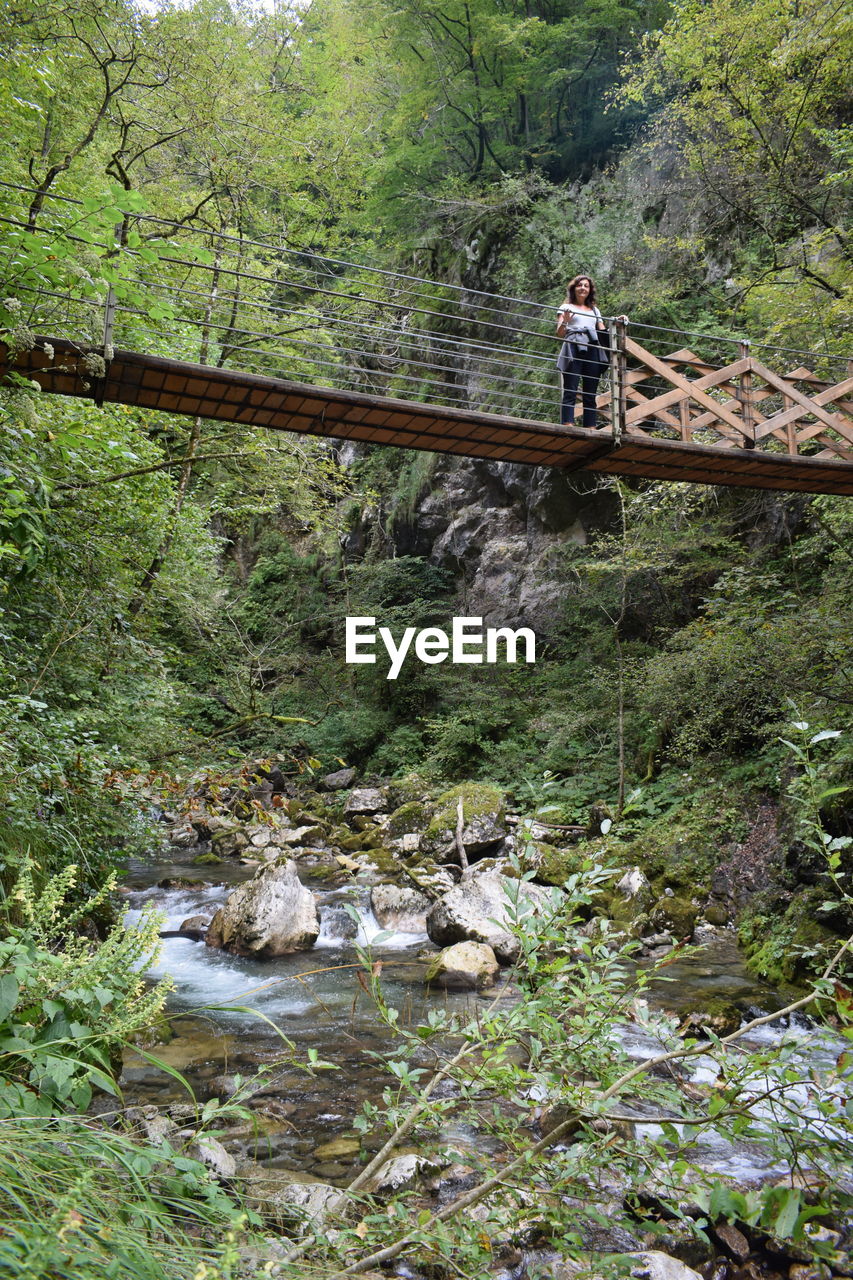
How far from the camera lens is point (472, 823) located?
10.5 meters

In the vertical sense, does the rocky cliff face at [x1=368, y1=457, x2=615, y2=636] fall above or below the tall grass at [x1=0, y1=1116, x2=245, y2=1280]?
above

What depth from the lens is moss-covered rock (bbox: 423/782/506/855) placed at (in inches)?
406

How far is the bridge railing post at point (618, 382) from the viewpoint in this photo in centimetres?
557

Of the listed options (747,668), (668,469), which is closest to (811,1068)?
(668,469)

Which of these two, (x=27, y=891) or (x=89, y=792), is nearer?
(x=27, y=891)

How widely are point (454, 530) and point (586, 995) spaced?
584 inches

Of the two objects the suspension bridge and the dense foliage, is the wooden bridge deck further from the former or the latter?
the dense foliage

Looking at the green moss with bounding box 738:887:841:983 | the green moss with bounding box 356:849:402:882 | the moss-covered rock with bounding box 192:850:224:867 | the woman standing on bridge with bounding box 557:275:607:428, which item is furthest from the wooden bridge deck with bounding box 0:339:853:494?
the moss-covered rock with bounding box 192:850:224:867

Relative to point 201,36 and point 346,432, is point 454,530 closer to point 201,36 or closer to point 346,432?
point 201,36

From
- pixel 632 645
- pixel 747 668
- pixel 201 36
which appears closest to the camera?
pixel 747 668

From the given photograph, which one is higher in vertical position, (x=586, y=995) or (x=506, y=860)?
(x=586, y=995)

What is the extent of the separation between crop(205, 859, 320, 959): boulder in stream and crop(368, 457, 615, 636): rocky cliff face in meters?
8.14

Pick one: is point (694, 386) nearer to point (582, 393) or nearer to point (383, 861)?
point (582, 393)

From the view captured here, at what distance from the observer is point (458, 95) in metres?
17.1
